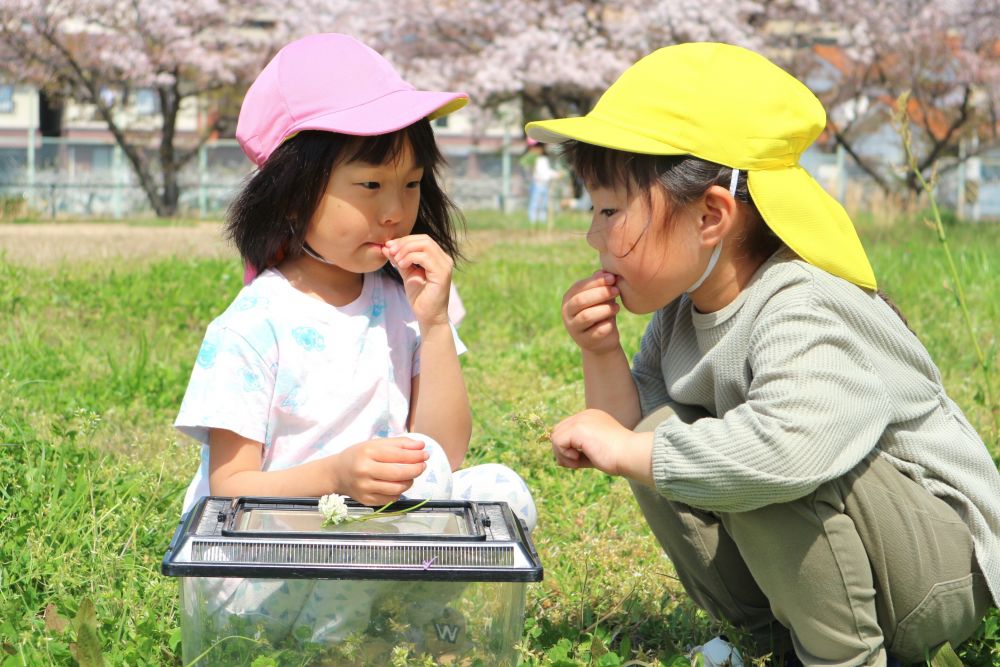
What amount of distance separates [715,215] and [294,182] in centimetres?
79

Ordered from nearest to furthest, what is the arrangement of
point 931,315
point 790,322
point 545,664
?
1. point 790,322
2. point 545,664
3. point 931,315

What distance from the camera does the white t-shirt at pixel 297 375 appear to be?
1985 millimetres

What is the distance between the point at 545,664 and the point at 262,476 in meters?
0.58

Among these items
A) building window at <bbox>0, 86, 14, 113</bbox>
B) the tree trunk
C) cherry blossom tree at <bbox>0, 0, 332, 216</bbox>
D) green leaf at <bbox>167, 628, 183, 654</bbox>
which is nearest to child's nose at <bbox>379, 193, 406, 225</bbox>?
green leaf at <bbox>167, 628, 183, 654</bbox>

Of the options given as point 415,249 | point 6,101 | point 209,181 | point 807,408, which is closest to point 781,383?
point 807,408

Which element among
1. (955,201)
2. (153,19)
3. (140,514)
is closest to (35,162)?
(153,19)

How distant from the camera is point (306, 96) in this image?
212cm

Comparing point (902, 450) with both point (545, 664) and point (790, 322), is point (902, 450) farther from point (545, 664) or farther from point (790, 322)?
point (545, 664)

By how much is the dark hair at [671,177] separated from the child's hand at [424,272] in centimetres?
33

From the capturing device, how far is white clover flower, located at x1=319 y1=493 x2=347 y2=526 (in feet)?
5.43

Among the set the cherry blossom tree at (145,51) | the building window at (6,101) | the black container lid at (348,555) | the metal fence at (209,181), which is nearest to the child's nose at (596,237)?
the black container lid at (348,555)

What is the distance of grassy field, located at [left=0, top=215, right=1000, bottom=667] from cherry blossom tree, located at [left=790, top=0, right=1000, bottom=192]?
1161cm

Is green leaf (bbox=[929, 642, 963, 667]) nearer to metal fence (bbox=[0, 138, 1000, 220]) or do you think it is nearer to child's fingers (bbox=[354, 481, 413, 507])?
child's fingers (bbox=[354, 481, 413, 507])

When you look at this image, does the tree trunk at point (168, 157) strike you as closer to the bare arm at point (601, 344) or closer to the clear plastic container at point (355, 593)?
the bare arm at point (601, 344)
